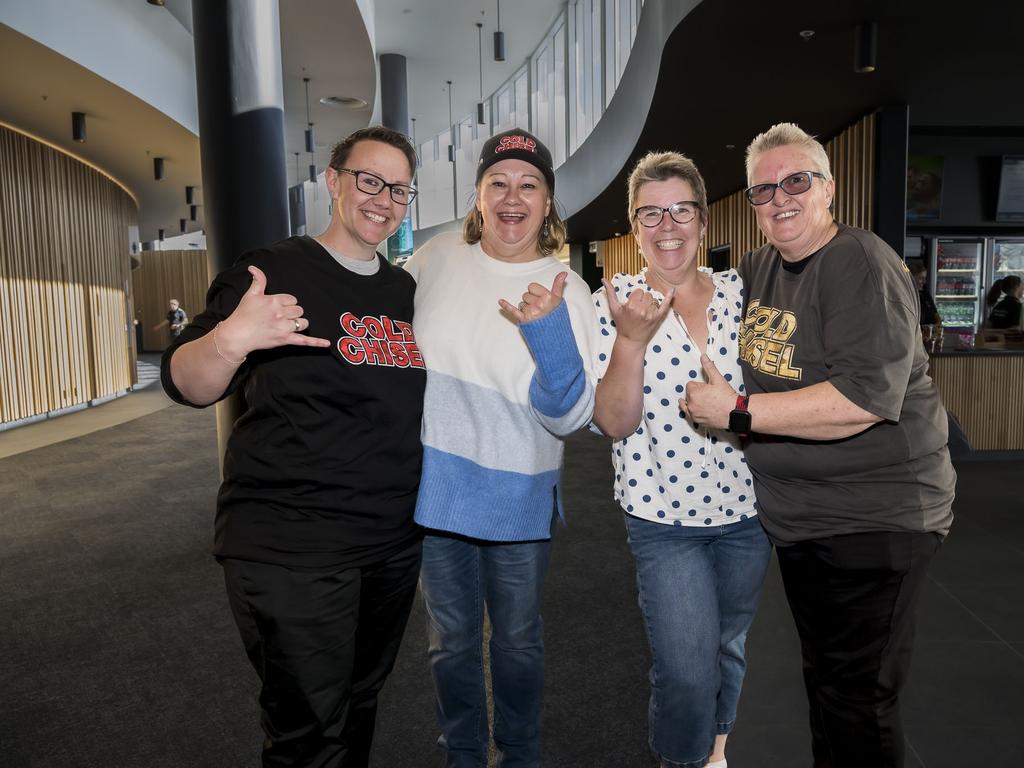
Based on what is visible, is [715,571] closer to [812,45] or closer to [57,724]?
[57,724]

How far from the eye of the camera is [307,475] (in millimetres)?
1528

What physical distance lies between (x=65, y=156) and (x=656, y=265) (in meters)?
12.0

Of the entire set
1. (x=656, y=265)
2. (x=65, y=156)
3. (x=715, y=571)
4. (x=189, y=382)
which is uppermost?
(x=65, y=156)

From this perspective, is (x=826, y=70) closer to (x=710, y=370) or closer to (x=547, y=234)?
(x=547, y=234)

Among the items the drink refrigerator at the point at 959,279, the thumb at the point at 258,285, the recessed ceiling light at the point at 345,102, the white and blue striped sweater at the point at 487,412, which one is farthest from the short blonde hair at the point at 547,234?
the recessed ceiling light at the point at 345,102

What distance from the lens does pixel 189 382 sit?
1487mm

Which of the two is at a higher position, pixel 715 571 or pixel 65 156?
pixel 65 156

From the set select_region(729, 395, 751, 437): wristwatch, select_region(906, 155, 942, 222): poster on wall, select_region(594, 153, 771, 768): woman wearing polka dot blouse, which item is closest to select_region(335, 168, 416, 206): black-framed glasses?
select_region(594, 153, 771, 768): woman wearing polka dot blouse

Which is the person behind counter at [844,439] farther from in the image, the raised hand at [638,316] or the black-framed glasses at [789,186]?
the raised hand at [638,316]

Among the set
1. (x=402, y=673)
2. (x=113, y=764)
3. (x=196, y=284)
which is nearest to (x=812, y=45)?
(x=402, y=673)

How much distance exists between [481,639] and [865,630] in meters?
0.95

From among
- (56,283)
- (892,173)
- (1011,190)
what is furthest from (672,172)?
(56,283)

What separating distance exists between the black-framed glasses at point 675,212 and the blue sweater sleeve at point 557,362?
373mm

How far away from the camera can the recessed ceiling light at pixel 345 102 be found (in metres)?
11.3
